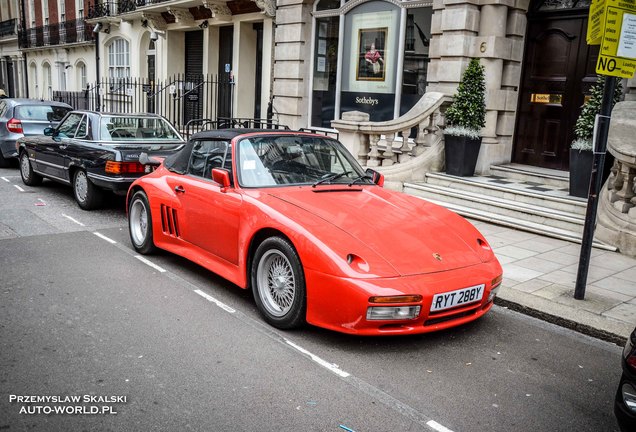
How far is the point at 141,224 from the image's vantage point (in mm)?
6844

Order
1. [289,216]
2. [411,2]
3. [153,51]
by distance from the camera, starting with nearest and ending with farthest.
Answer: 1. [289,216]
2. [411,2]
3. [153,51]

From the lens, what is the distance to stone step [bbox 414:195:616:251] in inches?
313

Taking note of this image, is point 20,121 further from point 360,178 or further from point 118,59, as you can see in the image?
point 118,59

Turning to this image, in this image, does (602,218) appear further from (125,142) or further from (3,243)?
(3,243)

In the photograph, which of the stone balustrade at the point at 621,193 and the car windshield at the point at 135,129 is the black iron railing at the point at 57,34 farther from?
the stone balustrade at the point at 621,193

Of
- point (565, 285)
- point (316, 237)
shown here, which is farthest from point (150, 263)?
point (565, 285)

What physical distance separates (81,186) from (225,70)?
10.6 metres

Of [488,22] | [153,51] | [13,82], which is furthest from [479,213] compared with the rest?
[13,82]

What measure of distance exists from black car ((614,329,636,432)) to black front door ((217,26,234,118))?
54.2 ft

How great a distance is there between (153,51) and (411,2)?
1378cm

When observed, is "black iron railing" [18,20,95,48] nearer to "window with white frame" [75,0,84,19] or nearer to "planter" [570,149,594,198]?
"window with white frame" [75,0,84,19]

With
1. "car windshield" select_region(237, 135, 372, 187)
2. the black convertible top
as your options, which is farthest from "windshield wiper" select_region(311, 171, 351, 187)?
the black convertible top

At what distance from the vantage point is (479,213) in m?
9.10

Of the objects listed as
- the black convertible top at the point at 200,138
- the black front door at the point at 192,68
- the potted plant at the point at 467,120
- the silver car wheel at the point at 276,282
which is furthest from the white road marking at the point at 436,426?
the black front door at the point at 192,68
